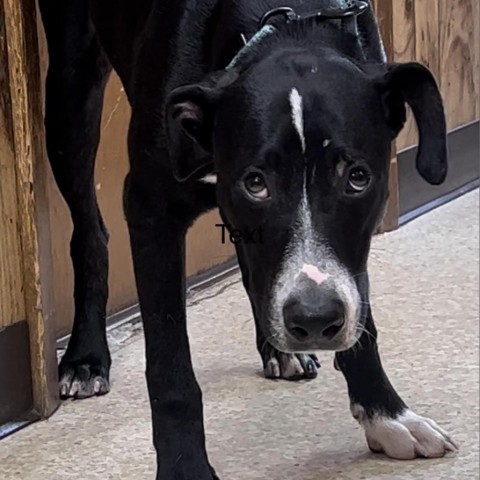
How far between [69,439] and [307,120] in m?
→ 0.82

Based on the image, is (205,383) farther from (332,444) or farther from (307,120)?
(307,120)

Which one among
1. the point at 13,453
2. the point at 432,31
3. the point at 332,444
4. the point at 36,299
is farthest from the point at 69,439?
the point at 432,31

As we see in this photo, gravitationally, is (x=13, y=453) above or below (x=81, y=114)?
below

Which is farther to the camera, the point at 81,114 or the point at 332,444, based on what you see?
the point at 81,114

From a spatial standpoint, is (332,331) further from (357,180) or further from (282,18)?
(282,18)

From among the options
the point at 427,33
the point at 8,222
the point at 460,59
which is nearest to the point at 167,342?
the point at 8,222

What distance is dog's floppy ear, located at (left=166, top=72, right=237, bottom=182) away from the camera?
167 centimetres

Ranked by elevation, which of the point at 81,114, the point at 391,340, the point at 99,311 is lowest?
the point at 391,340

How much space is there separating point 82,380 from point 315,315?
0.87 meters

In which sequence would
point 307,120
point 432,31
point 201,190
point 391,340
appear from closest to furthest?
point 307,120 → point 201,190 → point 391,340 → point 432,31

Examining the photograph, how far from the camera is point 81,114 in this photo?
7.77 feet

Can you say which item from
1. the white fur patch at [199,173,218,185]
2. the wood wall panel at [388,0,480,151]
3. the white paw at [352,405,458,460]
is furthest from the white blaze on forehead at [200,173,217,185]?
the wood wall panel at [388,0,480,151]

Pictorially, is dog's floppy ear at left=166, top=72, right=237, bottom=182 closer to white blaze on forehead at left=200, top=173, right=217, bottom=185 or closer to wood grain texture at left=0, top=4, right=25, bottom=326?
white blaze on forehead at left=200, top=173, right=217, bottom=185

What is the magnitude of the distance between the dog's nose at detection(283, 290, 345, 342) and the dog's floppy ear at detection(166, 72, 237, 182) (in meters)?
0.27
